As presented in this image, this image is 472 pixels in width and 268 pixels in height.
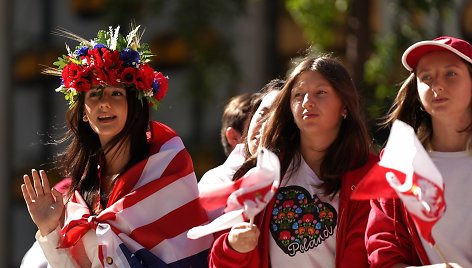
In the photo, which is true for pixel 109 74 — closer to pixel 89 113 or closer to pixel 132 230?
pixel 89 113

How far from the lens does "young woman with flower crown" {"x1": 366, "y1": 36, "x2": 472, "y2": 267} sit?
437 cm

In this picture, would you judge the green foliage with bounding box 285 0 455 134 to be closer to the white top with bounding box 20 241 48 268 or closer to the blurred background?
the blurred background

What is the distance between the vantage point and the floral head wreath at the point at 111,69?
212 inches

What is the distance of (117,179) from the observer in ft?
17.5

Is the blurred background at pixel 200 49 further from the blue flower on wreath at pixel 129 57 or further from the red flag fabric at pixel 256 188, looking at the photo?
the red flag fabric at pixel 256 188

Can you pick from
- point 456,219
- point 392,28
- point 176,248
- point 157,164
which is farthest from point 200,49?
point 456,219

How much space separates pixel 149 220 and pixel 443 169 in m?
1.52

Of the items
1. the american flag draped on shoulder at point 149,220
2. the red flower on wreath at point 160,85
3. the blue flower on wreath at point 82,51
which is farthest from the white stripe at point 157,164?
the blue flower on wreath at point 82,51

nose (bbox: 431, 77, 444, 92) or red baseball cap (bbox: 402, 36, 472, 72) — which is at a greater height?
red baseball cap (bbox: 402, 36, 472, 72)

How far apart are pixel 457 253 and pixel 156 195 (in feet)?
5.22

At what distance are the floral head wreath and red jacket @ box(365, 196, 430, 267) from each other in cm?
150

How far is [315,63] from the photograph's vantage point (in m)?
4.89

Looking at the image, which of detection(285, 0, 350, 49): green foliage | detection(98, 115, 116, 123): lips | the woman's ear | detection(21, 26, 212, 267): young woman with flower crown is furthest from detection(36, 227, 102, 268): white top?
detection(285, 0, 350, 49): green foliage

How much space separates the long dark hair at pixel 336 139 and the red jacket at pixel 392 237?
0.28 m
